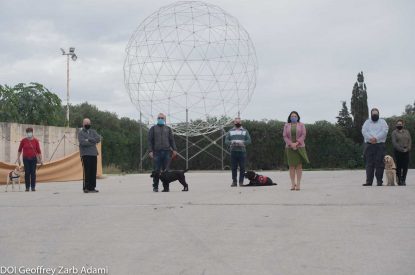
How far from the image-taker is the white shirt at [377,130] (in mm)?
14758

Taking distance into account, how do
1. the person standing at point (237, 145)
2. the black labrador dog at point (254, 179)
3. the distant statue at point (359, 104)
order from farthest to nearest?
the distant statue at point (359, 104)
the person standing at point (237, 145)
the black labrador dog at point (254, 179)

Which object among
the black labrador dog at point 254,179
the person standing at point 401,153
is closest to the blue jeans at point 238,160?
the black labrador dog at point 254,179

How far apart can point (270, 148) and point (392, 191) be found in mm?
23886

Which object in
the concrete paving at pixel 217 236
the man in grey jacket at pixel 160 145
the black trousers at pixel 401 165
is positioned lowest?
the concrete paving at pixel 217 236

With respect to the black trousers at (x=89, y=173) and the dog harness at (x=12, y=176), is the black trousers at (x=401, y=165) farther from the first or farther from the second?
the dog harness at (x=12, y=176)

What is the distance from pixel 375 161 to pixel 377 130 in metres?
0.71

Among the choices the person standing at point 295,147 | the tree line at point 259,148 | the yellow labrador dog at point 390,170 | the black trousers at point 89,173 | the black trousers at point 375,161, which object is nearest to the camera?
the person standing at point 295,147

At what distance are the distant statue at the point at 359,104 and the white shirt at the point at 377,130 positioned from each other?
2581 cm

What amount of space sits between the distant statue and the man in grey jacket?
2769 cm

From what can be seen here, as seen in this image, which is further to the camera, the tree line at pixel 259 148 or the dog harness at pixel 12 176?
the tree line at pixel 259 148

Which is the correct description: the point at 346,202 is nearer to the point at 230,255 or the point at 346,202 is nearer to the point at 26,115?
the point at 230,255

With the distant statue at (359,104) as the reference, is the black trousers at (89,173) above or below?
below

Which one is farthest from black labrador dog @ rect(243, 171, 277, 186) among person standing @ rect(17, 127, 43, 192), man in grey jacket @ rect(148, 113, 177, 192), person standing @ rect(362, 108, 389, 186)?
person standing @ rect(17, 127, 43, 192)

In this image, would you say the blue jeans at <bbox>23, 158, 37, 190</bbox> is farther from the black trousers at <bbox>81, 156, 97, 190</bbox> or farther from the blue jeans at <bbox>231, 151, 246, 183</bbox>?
the blue jeans at <bbox>231, 151, 246, 183</bbox>
